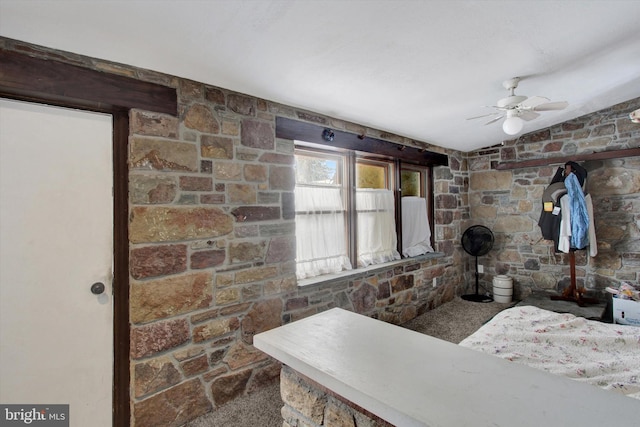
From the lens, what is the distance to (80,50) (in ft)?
5.21

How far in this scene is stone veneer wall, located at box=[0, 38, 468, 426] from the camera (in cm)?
179

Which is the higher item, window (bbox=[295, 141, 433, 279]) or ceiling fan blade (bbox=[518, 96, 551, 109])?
ceiling fan blade (bbox=[518, 96, 551, 109])

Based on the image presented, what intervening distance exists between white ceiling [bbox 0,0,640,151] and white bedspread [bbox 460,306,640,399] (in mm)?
1836

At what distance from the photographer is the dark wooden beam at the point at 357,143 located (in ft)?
8.32

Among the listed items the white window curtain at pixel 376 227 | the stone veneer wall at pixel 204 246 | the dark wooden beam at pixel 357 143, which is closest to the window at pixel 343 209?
the white window curtain at pixel 376 227

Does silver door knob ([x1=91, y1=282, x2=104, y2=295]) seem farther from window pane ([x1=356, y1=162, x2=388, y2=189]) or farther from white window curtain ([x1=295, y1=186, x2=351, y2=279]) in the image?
window pane ([x1=356, y1=162, x2=388, y2=189])

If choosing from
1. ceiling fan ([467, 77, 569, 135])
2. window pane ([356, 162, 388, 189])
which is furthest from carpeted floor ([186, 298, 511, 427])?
ceiling fan ([467, 77, 569, 135])

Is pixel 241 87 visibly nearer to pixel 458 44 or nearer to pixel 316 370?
pixel 458 44

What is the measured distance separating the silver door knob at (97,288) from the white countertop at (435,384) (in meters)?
1.21

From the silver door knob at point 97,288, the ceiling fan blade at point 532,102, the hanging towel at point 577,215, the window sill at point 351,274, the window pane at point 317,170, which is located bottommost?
the window sill at point 351,274

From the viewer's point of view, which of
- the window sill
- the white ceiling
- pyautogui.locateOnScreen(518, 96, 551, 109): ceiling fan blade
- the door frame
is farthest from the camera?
the window sill

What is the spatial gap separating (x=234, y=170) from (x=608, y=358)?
2.51 metres

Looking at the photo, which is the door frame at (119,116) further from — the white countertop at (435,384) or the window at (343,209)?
the window at (343,209)

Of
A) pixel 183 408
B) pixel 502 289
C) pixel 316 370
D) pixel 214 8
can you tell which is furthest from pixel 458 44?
pixel 502 289
